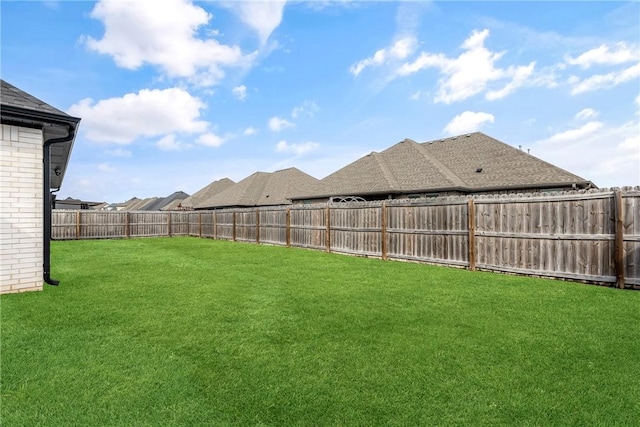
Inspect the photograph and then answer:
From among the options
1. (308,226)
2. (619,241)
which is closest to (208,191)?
(308,226)

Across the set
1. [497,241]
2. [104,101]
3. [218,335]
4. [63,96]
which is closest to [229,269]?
[218,335]

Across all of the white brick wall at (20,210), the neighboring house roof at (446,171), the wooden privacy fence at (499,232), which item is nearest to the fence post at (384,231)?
the wooden privacy fence at (499,232)

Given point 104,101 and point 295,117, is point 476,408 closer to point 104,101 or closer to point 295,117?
point 295,117

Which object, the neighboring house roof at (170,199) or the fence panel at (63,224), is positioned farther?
the neighboring house roof at (170,199)

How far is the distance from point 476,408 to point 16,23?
1094cm

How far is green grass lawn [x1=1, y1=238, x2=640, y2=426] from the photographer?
262 cm

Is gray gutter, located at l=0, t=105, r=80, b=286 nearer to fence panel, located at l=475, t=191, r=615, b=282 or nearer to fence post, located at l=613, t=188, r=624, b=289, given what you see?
fence panel, located at l=475, t=191, r=615, b=282

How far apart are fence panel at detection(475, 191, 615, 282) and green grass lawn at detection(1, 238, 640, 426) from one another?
0.83m

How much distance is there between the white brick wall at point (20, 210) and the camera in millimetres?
6598

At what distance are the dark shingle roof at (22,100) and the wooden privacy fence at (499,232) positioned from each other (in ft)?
31.3

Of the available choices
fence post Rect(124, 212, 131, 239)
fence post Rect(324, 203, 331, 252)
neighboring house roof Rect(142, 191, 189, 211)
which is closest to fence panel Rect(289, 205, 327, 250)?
fence post Rect(324, 203, 331, 252)

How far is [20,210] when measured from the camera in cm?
674

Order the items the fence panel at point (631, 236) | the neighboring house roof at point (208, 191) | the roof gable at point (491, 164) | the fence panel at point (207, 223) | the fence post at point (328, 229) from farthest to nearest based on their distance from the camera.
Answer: the neighboring house roof at point (208, 191) → the fence panel at point (207, 223) → the roof gable at point (491, 164) → the fence post at point (328, 229) → the fence panel at point (631, 236)

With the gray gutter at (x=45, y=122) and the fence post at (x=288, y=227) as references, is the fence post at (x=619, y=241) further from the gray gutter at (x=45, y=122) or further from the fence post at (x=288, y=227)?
the fence post at (x=288, y=227)
